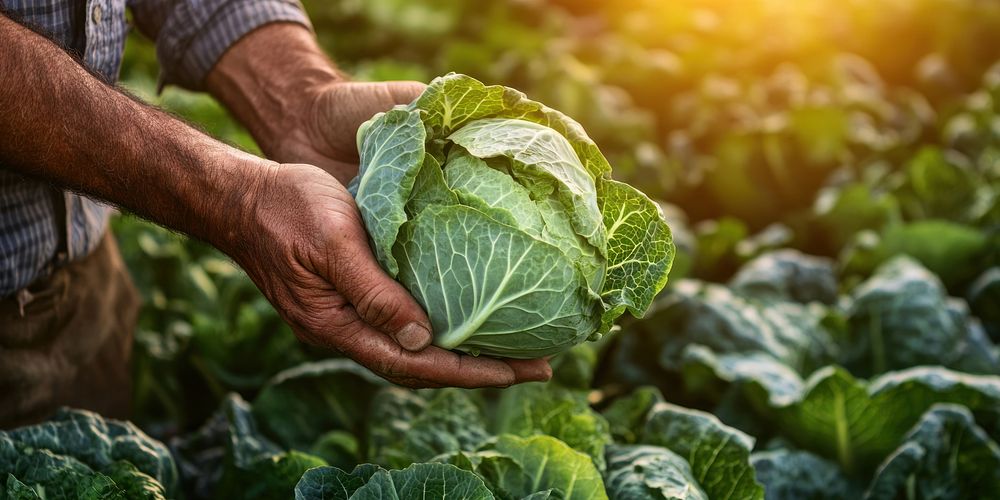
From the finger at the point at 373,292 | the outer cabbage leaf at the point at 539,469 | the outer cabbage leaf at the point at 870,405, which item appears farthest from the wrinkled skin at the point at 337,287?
the outer cabbage leaf at the point at 870,405

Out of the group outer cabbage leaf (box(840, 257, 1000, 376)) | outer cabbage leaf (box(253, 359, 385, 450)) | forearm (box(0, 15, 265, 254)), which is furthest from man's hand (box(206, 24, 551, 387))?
outer cabbage leaf (box(840, 257, 1000, 376))

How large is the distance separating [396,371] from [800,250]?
13.2ft

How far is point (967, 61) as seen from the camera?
26.0 ft

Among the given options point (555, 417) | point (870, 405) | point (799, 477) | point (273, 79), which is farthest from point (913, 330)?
point (273, 79)

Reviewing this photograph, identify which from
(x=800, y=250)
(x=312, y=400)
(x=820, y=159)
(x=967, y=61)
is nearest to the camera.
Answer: (x=312, y=400)

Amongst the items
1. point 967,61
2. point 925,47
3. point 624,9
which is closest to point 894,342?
point 967,61

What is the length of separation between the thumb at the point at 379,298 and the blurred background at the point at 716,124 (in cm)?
182

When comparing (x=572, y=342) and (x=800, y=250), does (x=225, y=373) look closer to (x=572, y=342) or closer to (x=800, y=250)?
(x=572, y=342)

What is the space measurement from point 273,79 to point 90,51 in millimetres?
610

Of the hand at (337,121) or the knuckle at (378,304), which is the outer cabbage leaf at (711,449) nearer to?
the knuckle at (378,304)

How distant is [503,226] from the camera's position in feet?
7.04

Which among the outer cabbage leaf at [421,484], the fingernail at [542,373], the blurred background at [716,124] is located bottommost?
the blurred background at [716,124]

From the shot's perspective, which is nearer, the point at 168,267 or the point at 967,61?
the point at 168,267

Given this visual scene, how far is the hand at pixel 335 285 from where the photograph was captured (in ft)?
7.17
